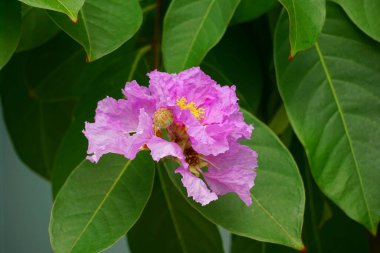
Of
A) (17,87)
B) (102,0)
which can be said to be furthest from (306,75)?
(17,87)

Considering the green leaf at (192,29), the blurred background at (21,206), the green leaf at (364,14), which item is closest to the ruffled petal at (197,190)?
the green leaf at (192,29)

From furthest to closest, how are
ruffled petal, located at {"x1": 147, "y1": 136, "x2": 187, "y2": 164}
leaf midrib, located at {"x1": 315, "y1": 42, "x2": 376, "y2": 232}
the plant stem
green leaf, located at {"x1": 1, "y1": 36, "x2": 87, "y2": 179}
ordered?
green leaf, located at {"x1": 1, "y1": 36, "x2": 87, "y2": 179}, the plant stem, leaf midrib, located at {"x1": 315, "y1": 42, "x2": 376, "y2": 232}, ruffled petal, located at {"x1": 147, "y1": 136, "x2": 187, "y2": 164}

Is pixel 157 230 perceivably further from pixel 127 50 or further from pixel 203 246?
pixel 127 50

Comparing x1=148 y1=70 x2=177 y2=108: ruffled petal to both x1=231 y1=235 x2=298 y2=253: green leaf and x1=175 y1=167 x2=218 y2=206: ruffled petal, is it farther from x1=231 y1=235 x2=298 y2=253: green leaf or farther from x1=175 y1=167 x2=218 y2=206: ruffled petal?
x1=231 y1=235 x2=298 y2=253: green leaf

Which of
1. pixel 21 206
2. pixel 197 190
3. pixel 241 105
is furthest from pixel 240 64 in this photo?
pixel 21 206

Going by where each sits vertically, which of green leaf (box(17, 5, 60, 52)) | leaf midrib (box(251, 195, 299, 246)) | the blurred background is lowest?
the blurred background

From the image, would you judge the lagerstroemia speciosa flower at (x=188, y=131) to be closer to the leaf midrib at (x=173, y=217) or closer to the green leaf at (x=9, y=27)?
the green leaf at (x=9, y=27)

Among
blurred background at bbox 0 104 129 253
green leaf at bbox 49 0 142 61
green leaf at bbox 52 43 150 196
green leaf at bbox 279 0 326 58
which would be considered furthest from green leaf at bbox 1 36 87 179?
blurred background at bbox 0 104 129 253

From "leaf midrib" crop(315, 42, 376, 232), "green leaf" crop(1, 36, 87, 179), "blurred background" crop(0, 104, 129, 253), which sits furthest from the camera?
"blurred background" crop(0, 104, 129, 253)
